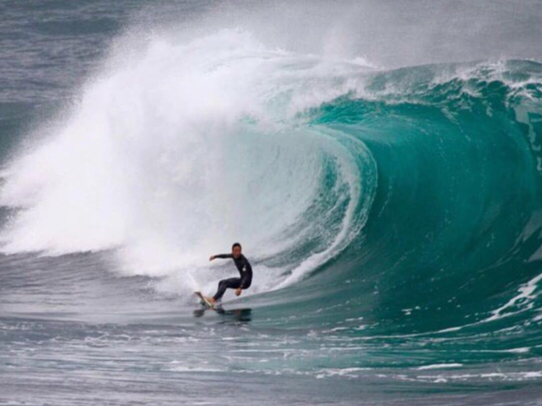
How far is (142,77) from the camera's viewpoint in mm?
23859

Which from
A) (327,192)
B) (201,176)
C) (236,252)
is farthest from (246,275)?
(201,176)

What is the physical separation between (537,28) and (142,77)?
17017mm

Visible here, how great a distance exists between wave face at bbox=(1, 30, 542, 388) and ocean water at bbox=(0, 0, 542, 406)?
44 mm

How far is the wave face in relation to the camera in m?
13.8

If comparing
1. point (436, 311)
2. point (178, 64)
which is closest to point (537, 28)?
point (178, 64)

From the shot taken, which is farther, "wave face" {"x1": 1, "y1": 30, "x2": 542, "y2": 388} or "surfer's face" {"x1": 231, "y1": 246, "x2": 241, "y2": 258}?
"surfer's face" {"x1": 231, "y1": 246, "x2": 241, "y2": 258}

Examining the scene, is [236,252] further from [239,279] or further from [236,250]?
[239,279]

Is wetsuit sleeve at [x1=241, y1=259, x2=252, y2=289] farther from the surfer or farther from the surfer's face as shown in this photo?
the surfer's face

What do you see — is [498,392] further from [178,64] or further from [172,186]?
[178,64]

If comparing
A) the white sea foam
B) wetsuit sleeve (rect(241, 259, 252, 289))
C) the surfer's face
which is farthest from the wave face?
the surfer's face

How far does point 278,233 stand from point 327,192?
1.14m

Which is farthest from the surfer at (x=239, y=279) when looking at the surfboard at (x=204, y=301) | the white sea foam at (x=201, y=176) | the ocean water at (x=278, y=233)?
the white sea foam at (x=201, y=176)

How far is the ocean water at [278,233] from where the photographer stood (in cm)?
999

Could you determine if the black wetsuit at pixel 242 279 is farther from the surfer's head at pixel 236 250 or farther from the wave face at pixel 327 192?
the wave face at pixel 327 192
